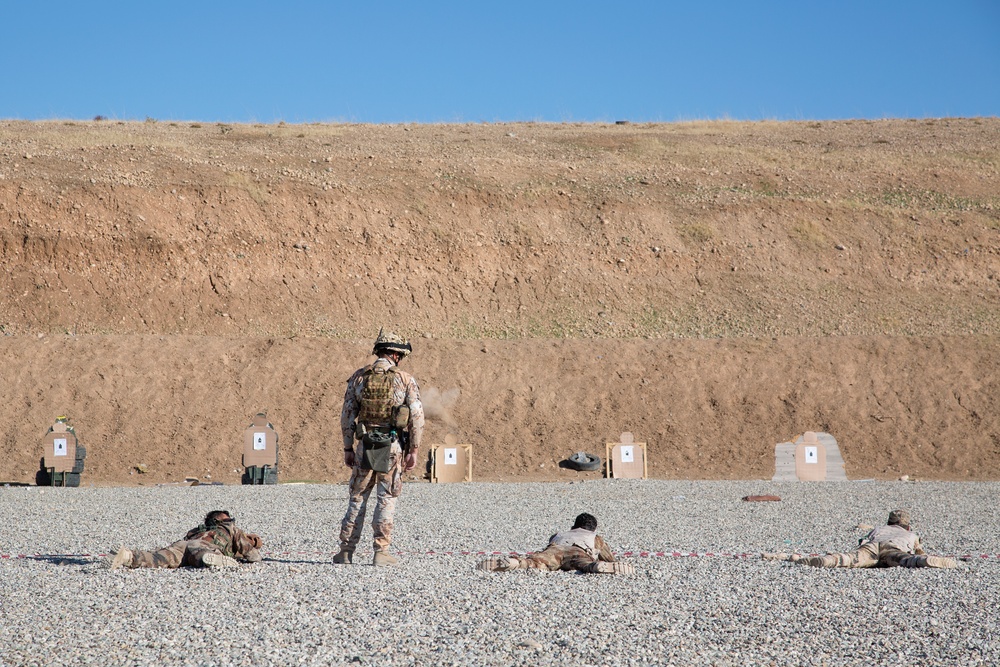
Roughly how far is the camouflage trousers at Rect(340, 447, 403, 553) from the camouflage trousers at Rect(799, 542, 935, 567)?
3708 mm

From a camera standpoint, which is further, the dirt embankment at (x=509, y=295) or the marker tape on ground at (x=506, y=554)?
the dirt embankment at (x=509, y=295)

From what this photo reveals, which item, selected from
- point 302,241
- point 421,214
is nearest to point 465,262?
point 421,214

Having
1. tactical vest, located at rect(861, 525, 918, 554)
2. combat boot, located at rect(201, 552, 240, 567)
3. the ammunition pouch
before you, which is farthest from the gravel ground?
the ammunition pouch

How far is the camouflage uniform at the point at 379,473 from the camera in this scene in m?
8.98

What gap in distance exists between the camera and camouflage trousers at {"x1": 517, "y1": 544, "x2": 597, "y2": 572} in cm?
867

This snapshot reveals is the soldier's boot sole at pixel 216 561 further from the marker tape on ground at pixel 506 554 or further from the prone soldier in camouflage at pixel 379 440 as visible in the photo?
the marker tape on ground at pixel 506 554

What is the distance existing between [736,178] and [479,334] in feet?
44.8

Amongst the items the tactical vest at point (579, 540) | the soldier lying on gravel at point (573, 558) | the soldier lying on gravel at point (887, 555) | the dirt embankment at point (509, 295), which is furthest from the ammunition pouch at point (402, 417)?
the dirt embankment at point (509, 295)

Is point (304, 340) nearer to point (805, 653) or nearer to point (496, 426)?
point (496, 426)

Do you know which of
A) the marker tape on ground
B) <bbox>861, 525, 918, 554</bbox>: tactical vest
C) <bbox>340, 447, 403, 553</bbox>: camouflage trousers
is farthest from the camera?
the marker tape on ground

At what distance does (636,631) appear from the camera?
617 cm

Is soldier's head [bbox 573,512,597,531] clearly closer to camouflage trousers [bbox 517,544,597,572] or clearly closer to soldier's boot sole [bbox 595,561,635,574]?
camouflage trousers [bbox 517,544,597,572]

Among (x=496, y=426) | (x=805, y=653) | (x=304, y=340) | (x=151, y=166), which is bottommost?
(x=805, y=653)

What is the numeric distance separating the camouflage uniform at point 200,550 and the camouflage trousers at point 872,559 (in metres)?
4.90
